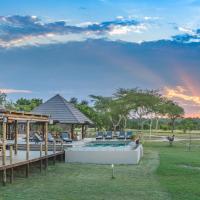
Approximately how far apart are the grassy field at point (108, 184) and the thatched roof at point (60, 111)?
27.3 ft

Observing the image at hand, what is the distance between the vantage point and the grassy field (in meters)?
12.1

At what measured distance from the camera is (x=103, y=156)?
20234mm

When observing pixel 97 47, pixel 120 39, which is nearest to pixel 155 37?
pixel 120 39

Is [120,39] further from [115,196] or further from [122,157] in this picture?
[115,196]

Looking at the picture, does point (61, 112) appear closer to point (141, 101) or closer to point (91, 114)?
point (91, 114)

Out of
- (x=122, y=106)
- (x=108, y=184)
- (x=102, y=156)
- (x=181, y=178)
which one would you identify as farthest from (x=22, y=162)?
(x=122, y=106)

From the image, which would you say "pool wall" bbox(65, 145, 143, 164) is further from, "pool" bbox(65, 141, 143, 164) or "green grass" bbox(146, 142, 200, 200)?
"green grass" bbox(146, 142, 200, 200)

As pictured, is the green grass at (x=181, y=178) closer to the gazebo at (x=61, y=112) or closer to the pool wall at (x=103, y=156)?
the pool wall at (x=103, y=156)

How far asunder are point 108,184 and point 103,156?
20.8 feet

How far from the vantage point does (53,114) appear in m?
27.3

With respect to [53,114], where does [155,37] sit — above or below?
above

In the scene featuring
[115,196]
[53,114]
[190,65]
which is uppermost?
[190,65]

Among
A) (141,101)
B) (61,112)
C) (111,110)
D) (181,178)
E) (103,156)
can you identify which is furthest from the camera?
(111,110)

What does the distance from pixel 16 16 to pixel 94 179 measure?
38.9 feet
